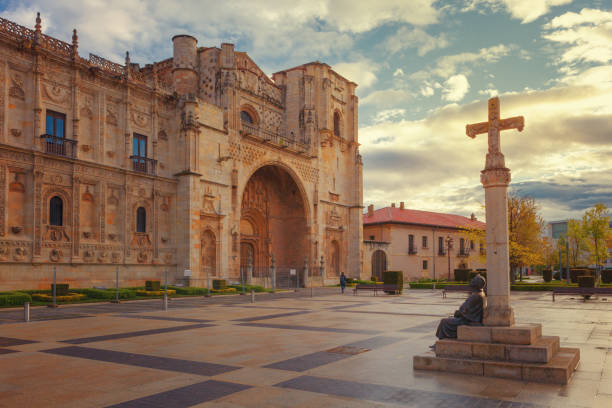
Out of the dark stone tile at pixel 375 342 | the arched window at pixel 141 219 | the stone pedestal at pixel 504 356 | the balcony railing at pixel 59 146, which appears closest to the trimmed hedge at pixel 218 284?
the arched window at pixel 141 219

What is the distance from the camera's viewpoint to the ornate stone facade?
80.1 ft

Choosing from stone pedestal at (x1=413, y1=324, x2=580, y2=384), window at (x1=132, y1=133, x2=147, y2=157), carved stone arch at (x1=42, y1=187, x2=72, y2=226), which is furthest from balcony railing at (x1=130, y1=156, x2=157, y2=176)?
stone pedestal at (x1=413, y1=324, x2=580, y2=384)

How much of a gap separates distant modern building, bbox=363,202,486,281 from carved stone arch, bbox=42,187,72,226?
33.4 m

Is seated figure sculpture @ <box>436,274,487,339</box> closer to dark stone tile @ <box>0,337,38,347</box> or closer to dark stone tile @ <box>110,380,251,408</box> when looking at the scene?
dark stone tile @ <box>110,380,251,408</box>

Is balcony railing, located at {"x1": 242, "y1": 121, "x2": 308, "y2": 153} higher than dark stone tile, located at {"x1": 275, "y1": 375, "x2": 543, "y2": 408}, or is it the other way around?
balcony railing, located at {"x1": 242, "y1": 121, "x2": 308, "y2": 153}

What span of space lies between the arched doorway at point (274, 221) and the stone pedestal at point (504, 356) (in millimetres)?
34048

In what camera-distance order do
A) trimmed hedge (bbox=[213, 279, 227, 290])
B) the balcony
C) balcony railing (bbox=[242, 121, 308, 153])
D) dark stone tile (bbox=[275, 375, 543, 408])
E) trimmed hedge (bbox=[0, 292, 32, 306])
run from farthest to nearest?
the balcony < balcony railing (bbox=[242, 121, 308, 153]) < trimmed hedge (bbox=[213, 279, 227, 290]) < trimmed hedge (bbox=[0, 292, 32, 306]) < dark stone tile (bbox=[275, 375, 543, 408])

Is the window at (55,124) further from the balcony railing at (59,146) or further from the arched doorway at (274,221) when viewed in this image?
the arched doorway at (274,221)

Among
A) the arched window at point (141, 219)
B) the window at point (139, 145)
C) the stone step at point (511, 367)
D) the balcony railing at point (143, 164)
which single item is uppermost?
the window at point (139, 145)

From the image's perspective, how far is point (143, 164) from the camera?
3053 cm

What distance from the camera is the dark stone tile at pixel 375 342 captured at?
10328 millimetres

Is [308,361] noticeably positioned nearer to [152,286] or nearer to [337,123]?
[152,286]

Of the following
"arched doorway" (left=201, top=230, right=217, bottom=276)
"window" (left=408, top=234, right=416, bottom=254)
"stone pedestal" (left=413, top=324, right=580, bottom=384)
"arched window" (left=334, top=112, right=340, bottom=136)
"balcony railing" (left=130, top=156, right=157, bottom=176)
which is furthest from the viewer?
"window" (left=408, top=234, right=416, bottom=254)

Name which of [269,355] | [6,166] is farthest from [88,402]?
[6,166]
